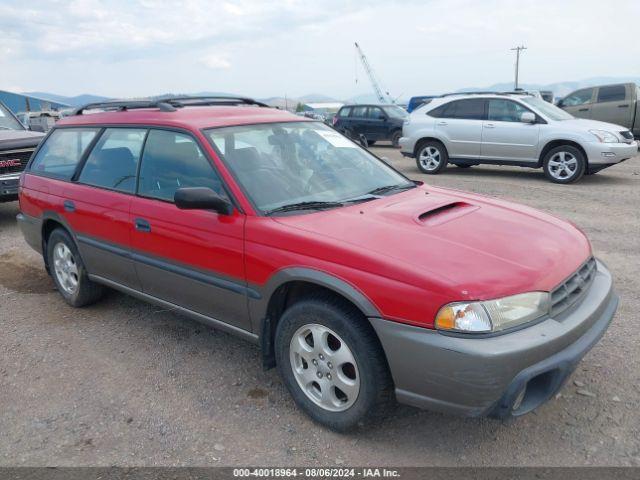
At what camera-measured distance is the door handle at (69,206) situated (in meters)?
4.32

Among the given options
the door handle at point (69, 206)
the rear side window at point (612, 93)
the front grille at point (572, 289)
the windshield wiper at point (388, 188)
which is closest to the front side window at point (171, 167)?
the door handle at point (69, 206)

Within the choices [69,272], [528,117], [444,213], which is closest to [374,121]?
[528,117]

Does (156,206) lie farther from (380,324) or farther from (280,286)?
(380,324)

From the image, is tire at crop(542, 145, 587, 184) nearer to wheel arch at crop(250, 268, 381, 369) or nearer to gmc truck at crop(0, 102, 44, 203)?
wheel arch at crop(250, 268, 381, 369)

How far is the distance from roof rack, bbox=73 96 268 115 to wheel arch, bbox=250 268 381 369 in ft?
5.49

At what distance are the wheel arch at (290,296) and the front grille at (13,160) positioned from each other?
6.27m

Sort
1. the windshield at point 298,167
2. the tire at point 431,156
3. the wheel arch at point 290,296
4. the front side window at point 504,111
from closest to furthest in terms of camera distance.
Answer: the wheel arch at point 290,296 < the windshield at point 298,167 < the front side window at point 504,111 < the tire at point 431,156

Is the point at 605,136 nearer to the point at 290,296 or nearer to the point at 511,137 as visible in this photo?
the point at 511,137

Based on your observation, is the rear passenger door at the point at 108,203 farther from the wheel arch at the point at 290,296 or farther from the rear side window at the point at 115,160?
the wheel arch at the point at 290,296

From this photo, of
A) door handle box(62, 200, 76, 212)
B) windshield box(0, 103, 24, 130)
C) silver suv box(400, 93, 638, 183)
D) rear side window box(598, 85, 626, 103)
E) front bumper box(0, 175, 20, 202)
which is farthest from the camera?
rear side window box(598, 85, 626, 103)

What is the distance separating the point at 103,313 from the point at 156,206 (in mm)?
1559

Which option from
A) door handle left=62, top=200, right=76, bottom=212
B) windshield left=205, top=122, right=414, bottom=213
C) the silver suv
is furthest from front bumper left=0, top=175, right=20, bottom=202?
the silver suv

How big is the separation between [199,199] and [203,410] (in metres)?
1.24

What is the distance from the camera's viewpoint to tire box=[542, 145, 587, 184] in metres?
9.84
